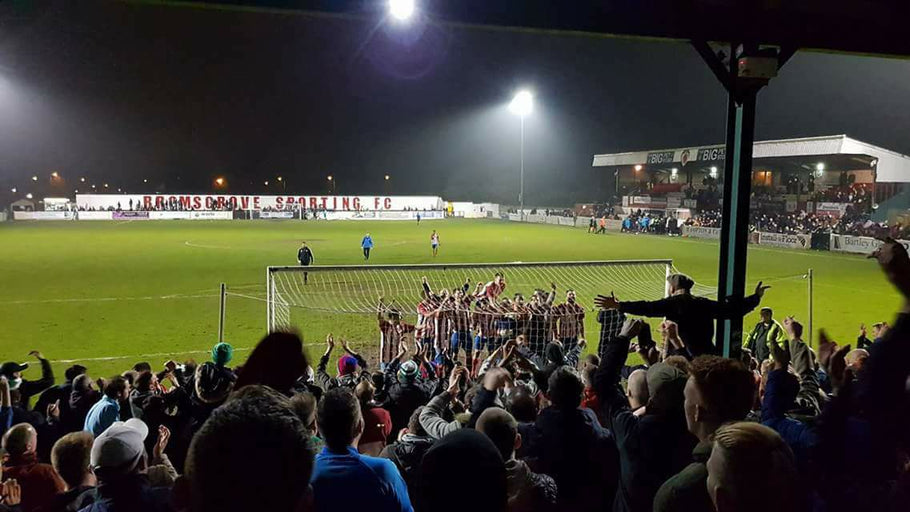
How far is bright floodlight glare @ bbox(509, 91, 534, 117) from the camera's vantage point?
46.6 metres

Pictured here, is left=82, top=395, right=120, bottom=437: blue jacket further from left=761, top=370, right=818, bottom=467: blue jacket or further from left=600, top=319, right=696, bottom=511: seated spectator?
left=761, top=370, right=818, bottom=467: blue jacket

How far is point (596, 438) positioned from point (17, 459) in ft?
10.6

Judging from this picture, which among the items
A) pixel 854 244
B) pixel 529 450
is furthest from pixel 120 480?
pixel 854 244

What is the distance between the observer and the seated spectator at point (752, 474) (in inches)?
72.5

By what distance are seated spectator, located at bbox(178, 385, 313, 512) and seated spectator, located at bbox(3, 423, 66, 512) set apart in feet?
7.56

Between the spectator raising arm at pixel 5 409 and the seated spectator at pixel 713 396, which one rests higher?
the seated spectator at pixel 713 396

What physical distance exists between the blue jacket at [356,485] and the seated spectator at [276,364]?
0.83 meters

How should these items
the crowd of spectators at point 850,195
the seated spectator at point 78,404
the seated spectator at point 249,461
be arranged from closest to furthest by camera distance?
the seated spectator at point 249,461
the seated spectator at point 78,404
the crowd of spectators at point 850,195

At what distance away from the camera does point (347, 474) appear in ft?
7.68

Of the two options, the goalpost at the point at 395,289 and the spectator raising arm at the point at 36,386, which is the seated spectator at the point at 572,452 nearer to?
the spectator raising arm at the point at 36,386

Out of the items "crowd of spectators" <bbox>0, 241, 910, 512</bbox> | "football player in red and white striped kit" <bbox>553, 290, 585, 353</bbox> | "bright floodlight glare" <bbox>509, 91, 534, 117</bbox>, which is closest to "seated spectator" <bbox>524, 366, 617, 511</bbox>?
"crowd of spectators" <bbox>0, 241, 910, 512</bbox>

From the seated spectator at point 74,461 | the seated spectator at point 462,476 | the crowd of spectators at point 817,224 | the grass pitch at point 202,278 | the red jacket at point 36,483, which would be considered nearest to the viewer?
the seated spectator at point 462,476

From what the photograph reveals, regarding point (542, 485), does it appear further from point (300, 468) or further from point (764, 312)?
point (764, 312)

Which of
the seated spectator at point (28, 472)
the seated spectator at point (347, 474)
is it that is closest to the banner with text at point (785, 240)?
the seated spectator at point (347, 474)
